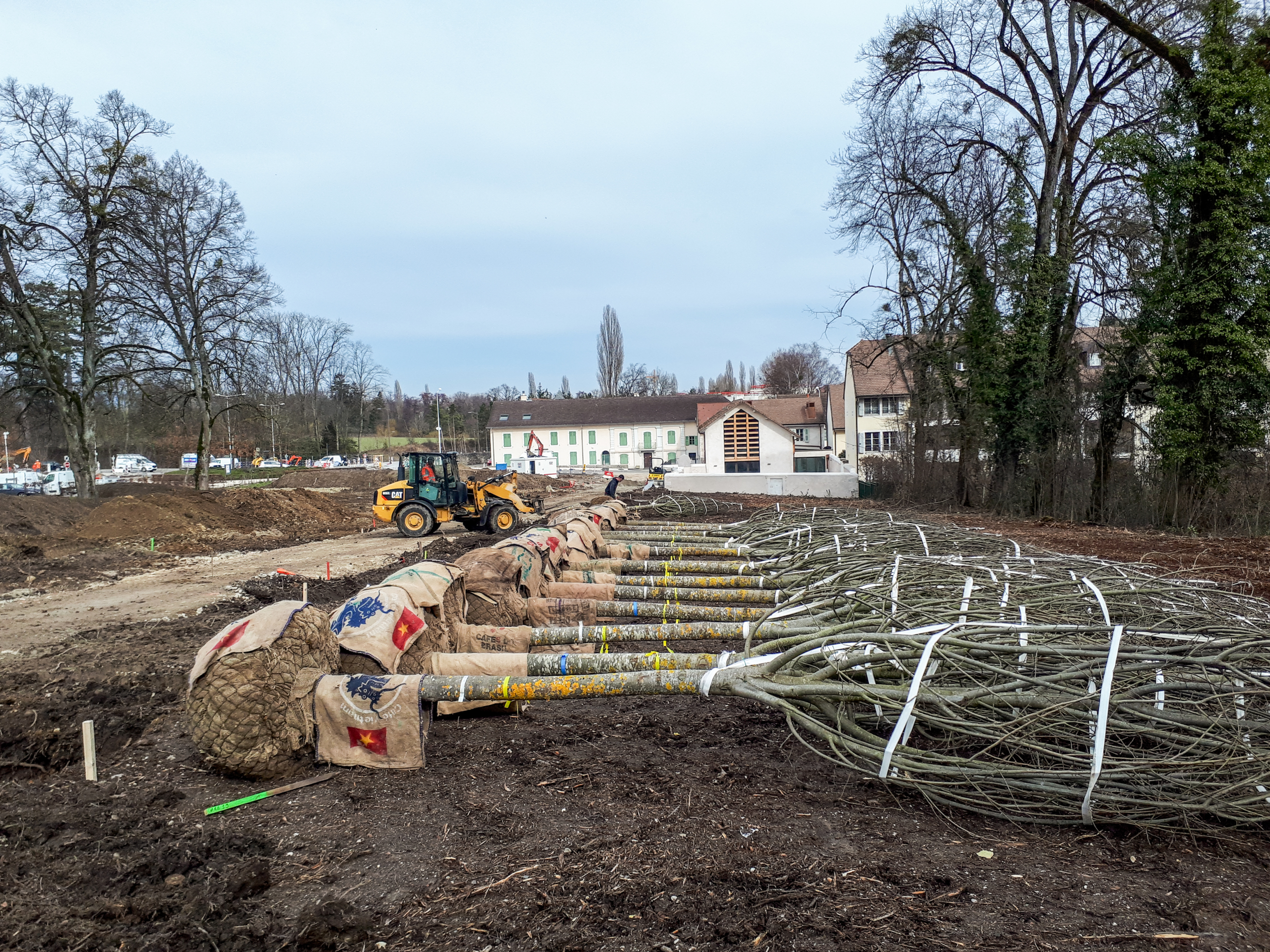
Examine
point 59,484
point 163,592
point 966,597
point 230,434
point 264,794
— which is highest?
point 230,434

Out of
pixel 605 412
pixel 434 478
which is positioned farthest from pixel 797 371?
pixel 434 478

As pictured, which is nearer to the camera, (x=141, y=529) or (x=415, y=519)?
(x=415, y=519)

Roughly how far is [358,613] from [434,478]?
14.2 metres

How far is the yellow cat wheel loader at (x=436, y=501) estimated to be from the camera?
18.3 m

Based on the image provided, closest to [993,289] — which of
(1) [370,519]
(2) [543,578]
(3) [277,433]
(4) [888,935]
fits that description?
(2) [543,578]

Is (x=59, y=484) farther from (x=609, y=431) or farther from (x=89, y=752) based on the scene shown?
(x=609, y=431)

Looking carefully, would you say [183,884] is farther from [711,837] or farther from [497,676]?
[711,837]

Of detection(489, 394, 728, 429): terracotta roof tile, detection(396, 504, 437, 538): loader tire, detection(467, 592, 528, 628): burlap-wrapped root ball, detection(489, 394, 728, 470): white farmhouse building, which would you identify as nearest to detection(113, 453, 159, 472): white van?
detection(489, 394, 728, 470): white farmhouse building

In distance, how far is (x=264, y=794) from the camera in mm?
4012

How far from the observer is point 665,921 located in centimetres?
283

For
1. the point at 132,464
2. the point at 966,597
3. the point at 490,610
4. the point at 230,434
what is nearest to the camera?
the point at 966,597

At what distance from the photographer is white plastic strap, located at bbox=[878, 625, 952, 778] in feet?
11.7

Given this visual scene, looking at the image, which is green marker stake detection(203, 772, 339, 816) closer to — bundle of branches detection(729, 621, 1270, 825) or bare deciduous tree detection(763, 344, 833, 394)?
bundle of branches detection(729, 621, 1270, 825)

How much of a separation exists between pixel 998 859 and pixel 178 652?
7182 mm
